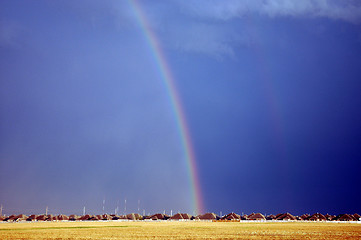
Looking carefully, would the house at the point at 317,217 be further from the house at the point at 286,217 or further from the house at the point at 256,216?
the house at the point at 256,216

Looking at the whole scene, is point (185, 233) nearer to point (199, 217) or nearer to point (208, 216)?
point (208, 216)

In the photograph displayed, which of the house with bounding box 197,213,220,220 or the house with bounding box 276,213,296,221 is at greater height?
the house with bounding box 197,213,220,220

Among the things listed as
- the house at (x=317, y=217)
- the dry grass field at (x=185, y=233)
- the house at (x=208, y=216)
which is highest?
the house at (x=208, y=216)

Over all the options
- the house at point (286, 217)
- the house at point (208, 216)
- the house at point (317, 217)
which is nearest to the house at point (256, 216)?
the house at point (286, 217)

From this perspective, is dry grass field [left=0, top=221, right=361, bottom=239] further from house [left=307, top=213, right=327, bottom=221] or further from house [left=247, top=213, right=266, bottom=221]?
house [left=247, top=213, right=266, bottom=221]

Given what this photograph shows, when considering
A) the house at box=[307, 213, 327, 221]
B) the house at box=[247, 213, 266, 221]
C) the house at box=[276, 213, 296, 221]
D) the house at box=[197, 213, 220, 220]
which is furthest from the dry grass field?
the house at box=[197, 213, 220, 220]

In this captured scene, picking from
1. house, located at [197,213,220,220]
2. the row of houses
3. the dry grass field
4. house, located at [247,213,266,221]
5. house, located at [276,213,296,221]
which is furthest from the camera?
house, located at [197,213,220,220]

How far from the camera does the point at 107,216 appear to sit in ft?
600

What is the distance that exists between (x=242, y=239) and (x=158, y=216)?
524 ft

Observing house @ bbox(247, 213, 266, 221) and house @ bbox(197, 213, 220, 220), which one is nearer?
house @ bbox(247, 213, 266, 221)

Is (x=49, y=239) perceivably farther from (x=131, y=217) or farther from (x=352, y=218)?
(x=131, y=217)

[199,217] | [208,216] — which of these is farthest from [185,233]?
[199,217]

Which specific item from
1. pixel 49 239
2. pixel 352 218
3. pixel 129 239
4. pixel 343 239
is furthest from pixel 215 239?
pixel 352 218

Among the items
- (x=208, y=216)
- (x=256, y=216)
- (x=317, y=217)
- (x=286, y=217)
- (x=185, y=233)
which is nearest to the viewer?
(x=185, y=233)
